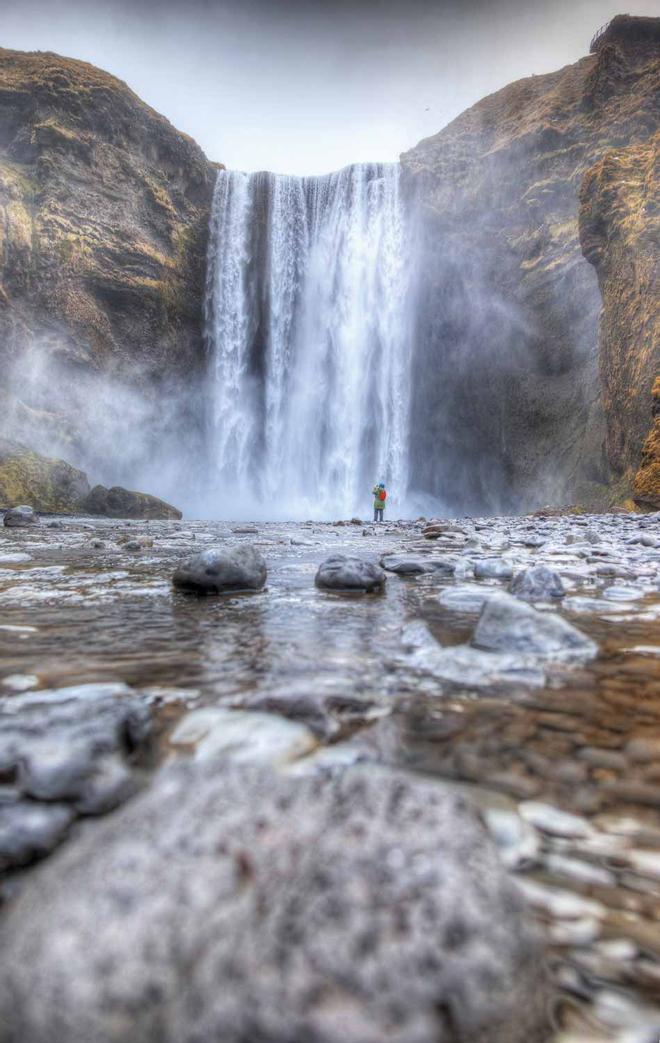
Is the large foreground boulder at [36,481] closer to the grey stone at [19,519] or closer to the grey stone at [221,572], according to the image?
the grey stone at [19,519]

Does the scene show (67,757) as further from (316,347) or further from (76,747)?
(316,347)

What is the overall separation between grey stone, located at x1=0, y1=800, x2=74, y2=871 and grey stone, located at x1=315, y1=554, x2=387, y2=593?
2130mm

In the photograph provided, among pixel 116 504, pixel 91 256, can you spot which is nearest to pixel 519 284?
pixel 91 256

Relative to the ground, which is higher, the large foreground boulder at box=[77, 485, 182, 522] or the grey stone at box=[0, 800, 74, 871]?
the large foreground boulder at box=[77, 485, 182, 522]

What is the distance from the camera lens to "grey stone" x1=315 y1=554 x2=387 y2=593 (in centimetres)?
277

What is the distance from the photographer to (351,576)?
279cm

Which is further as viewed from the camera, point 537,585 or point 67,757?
point 537,585

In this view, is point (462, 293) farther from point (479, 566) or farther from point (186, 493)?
point (479, 566)

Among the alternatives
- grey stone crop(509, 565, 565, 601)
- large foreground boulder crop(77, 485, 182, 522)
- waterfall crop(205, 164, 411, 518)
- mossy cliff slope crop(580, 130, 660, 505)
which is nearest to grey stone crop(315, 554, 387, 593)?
grey stone crop(509, 565, 565, 601)

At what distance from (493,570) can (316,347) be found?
21.5m

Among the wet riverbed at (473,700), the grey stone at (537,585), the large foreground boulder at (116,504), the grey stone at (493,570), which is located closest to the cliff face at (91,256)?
the large foreground boulder at (116,504)

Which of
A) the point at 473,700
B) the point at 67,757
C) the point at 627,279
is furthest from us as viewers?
the point at 627,279

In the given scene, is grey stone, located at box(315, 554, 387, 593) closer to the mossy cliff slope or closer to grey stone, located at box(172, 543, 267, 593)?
grey stone, located at box(172, 543, 267, 593)

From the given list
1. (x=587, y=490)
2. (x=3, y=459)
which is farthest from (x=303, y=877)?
(x=587, y=490)
